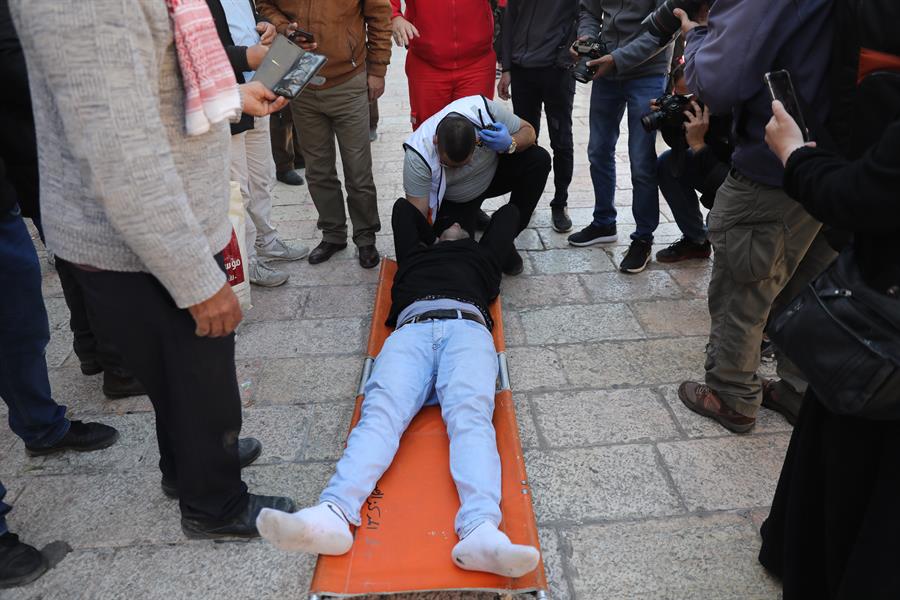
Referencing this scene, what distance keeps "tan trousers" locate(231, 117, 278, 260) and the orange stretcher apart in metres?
1.71

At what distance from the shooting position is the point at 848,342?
1.41 metres

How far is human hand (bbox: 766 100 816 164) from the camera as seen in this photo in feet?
5.53

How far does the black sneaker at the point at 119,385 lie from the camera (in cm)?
288

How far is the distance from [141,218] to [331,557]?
3.72 feet

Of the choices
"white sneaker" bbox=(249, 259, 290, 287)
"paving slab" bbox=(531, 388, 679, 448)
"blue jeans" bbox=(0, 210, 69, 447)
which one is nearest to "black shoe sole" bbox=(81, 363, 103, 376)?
"blue jeans" bbox=(0, 210, 69, 447)

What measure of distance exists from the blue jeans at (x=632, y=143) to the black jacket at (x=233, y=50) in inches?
82.7

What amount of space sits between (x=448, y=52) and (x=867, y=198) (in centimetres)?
353

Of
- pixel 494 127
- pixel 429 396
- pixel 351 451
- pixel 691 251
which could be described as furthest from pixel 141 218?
pixel 691 251

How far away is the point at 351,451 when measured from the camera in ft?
7.17

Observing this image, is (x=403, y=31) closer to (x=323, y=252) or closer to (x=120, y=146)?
(x=323, y=252)

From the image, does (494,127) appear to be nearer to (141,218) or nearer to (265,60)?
(265,60)

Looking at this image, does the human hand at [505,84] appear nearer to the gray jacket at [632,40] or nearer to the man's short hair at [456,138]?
the gray jacket at [632,40]

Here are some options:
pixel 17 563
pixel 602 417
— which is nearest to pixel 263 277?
pixel 17 563

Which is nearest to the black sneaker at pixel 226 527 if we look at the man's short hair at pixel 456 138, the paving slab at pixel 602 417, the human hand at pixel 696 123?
the paving slab at pixel 602 417
